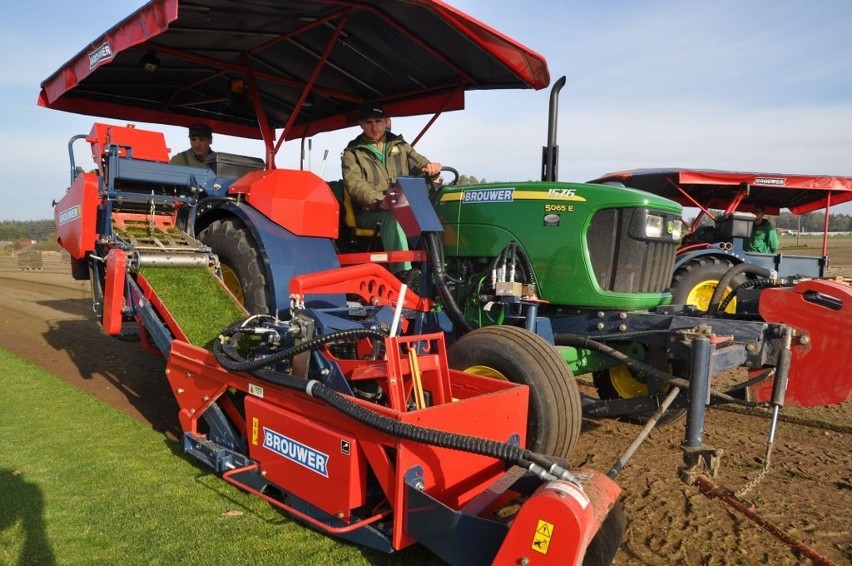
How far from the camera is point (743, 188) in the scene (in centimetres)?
952

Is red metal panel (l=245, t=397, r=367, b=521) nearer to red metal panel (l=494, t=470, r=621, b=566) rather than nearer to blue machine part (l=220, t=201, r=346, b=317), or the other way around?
red metal panel (l=494, t=470, r=621, b=566)

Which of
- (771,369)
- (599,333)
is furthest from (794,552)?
(599,333)

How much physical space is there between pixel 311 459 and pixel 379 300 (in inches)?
53.8

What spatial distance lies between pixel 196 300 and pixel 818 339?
151 inches

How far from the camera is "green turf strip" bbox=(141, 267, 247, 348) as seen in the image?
4.01 metres

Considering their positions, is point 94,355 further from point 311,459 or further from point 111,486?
point 311,459

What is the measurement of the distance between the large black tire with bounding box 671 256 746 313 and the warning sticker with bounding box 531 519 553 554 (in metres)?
6.21

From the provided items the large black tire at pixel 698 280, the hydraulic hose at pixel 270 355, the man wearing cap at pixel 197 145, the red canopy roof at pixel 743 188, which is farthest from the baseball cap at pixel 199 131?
the red canopy roof at pixel 743 188

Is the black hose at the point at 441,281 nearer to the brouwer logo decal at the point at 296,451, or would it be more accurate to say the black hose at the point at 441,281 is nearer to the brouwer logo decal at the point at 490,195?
the brouwer logo decal at the point at 490,195

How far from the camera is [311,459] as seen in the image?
275 centimetres

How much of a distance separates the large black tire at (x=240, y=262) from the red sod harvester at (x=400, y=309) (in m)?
0.02

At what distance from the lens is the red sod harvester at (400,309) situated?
2518 mm

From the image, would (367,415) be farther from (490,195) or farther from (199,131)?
(199,131)

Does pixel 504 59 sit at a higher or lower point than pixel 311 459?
higher
